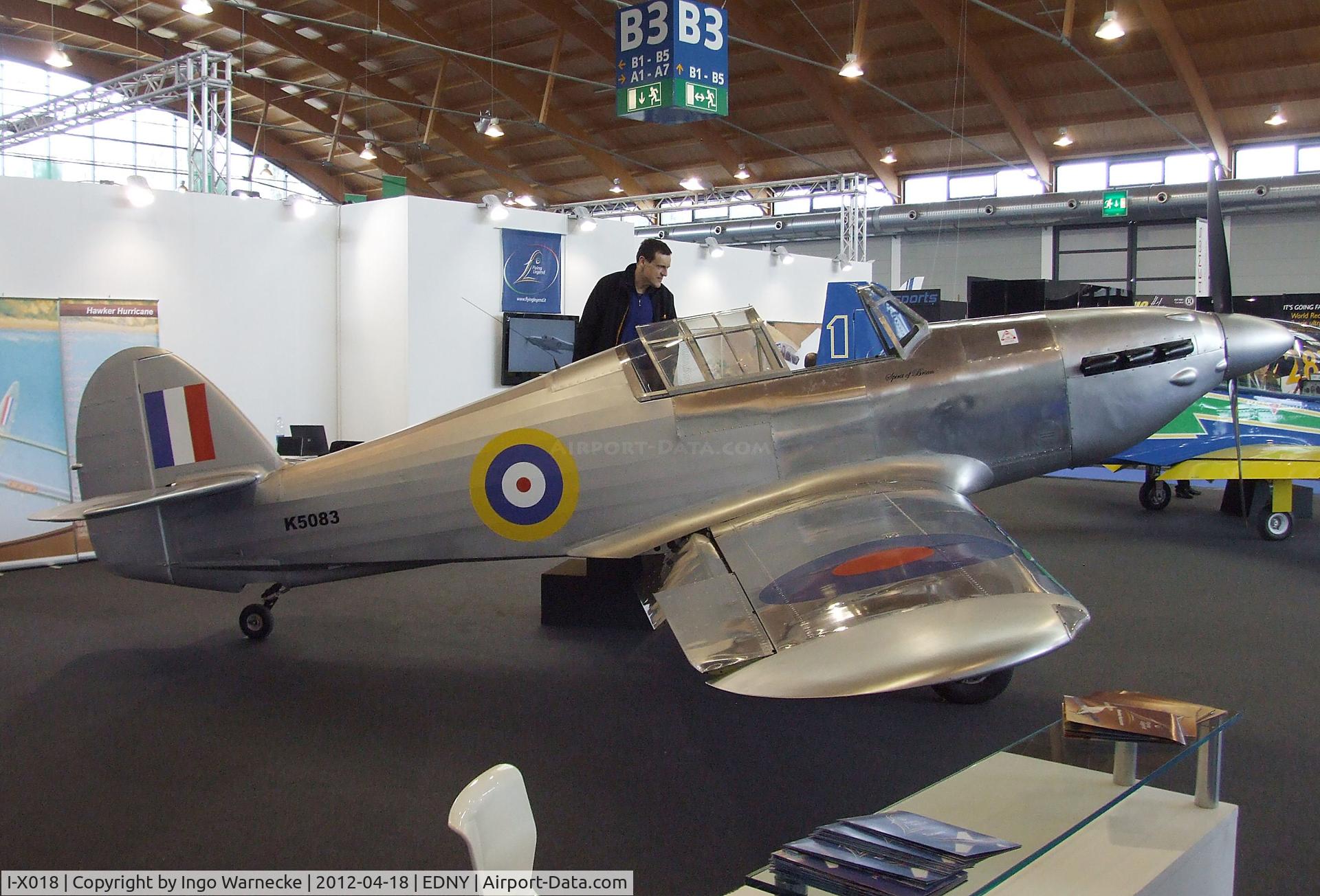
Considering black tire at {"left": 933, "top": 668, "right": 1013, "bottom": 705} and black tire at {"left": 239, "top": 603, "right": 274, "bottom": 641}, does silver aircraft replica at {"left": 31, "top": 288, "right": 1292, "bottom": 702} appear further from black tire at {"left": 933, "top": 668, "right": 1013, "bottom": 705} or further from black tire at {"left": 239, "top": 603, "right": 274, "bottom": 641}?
black tire at {"left": 239, "top": 603, "right": 274, "bottom": 641}

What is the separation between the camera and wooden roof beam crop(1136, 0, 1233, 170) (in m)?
15.3

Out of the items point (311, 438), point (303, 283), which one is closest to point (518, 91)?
point (303, 283)

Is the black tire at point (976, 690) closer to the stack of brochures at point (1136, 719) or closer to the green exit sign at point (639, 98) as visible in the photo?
the stack of brochures at point (1136, 719)

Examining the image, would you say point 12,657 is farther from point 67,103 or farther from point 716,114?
point 67,103

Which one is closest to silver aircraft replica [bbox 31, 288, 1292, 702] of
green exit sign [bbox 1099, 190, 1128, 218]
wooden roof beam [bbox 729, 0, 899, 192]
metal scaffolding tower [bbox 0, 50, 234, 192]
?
metal scaffolding tower [bbox 0, 50, 234, 192]

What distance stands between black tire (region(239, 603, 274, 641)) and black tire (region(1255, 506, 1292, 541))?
816 centimetres

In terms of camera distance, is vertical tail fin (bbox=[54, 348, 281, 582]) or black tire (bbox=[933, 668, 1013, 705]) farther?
vertical tail fin (bbox=[54, 348, 281, 582])

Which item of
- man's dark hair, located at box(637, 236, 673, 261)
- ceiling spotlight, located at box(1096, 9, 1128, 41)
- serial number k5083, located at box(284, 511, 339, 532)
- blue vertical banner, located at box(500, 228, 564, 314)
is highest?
ceiling spotlight, located at box(1096, 9, 1128, 41)

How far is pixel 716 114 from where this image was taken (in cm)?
865

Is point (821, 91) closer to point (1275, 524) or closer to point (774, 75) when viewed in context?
point (774, 75)

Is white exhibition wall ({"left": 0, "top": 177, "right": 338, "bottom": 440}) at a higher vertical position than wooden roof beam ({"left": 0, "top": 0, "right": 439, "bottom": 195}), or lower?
lower

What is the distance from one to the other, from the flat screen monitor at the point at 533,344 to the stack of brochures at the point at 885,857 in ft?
28.7

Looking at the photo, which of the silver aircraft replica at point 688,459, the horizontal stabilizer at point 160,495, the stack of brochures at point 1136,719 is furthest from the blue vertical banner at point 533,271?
the stack of brochures at point 1136,719

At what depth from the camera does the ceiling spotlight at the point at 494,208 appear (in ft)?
32.9
